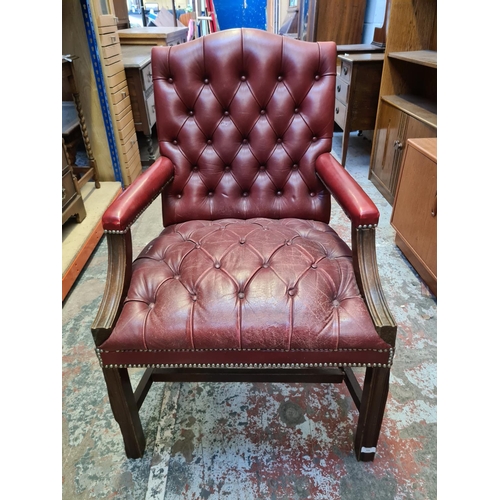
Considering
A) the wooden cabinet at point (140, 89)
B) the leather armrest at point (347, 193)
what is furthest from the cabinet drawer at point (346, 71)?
the leather armrest at point (347, 193)

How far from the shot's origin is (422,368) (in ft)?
4.47

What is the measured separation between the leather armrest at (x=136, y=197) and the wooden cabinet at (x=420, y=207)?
111 centimetres

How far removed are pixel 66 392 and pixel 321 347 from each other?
3.16ft

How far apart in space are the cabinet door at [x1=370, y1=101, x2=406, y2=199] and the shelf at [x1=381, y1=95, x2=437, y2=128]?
0.03 meters

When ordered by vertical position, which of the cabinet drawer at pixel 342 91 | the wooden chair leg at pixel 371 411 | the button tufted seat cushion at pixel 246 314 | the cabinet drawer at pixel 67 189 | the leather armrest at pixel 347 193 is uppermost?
the leather armrest at pixel 347 193

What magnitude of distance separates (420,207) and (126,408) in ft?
4.83

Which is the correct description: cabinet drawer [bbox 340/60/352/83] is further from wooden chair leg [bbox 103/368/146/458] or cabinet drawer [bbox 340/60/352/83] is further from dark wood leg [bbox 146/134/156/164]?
wooden chair leg [bbox 103/368/146/458]

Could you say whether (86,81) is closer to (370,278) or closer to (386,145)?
(386,145)

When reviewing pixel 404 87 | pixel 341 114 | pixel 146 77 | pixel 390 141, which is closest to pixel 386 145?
pixel 390 141

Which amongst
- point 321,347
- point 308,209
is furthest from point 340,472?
point 308,209

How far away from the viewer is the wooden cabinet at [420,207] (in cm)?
160

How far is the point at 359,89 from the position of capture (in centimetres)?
273

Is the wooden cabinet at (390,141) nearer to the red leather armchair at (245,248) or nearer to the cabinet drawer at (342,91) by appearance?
the cabinet drawer at (342,91)

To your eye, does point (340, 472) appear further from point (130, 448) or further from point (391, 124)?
point (391, 124)
